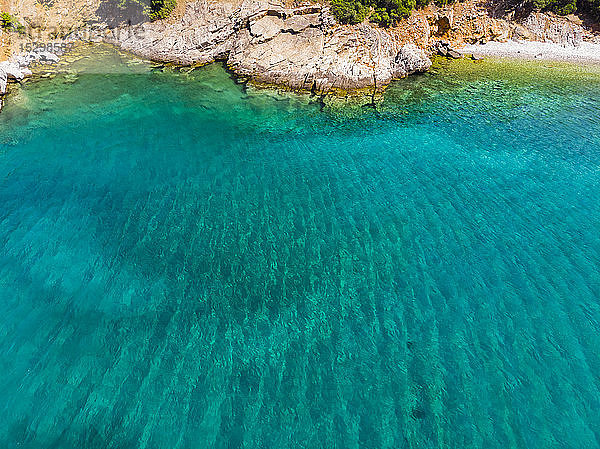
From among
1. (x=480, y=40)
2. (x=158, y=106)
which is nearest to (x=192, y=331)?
(x=158, y=106)

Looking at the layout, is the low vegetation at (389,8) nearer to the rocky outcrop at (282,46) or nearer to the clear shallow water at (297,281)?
the rocky outcrop at (282,46)

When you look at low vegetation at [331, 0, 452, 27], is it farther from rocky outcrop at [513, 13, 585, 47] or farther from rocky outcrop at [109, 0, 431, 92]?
rocky outcrop at [513, 13, 585, 47]

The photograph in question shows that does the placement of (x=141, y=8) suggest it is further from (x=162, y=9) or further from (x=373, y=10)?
(x=373, y=10)

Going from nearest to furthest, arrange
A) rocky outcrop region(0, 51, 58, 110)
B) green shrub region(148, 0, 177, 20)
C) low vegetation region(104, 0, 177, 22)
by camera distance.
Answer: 1. rocky outcrop region(0, 51, 58, 110)
2. green shrub region(148, 0, 177, 20)
3. low vegetation region(104, 0, 177, 22)

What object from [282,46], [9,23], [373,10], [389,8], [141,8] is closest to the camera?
[282,46]

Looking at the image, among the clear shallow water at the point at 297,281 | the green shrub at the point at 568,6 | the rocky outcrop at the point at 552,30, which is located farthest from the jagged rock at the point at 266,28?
the green shrub at the point at 568,6

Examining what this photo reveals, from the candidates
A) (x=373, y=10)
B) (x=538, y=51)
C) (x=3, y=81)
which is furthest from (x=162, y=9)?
(x=538, y=51)

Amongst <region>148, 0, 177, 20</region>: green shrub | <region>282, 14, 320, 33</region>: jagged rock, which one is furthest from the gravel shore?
<region>148, 0, 177, 20</region>: green shrub
